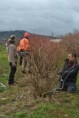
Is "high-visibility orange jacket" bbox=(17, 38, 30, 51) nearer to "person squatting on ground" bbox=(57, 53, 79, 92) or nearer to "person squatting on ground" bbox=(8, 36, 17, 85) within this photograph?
"person squatting on ground" bbox=(8, 36, 17, 85)

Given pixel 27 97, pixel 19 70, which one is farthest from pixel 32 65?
pixel 19 70

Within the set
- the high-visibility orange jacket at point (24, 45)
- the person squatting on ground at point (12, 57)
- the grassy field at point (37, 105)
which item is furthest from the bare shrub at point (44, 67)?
the high-visibility orange jacket at point (24, 45)

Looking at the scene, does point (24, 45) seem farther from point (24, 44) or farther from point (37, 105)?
point (37, 105)

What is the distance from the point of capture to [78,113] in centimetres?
1157

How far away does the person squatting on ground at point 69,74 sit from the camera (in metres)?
14.5

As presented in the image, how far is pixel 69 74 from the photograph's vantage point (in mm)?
14516

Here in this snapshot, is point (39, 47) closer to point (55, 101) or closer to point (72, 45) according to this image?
point (55, 101)

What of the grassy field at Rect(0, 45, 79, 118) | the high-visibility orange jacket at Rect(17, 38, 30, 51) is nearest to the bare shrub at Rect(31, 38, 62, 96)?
the grassy field at Rect(0, 45, 79, 118)

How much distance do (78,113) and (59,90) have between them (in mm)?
2924

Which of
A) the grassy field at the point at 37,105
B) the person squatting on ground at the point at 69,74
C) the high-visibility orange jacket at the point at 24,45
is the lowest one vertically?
the grassy field at the point at 37,105

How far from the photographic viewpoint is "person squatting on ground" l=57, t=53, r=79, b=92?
14.5m

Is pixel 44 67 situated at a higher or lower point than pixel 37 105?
higher

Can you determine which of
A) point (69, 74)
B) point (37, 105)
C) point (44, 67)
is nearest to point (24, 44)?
point (69, 74)

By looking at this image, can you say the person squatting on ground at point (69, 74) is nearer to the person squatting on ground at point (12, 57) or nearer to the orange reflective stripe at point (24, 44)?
the person squatting on ground at point (12, 57)
